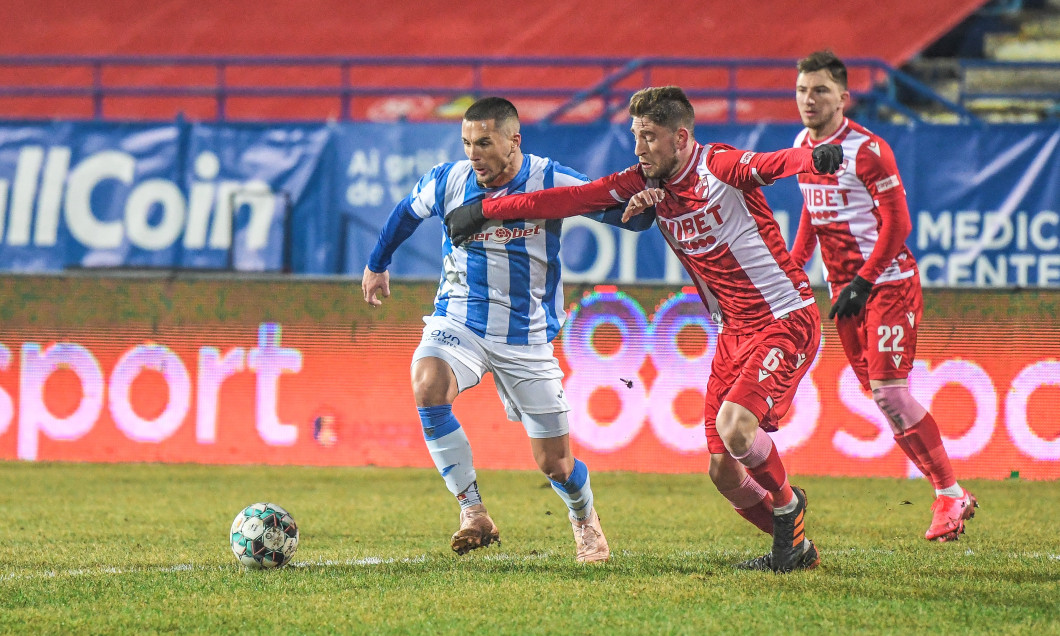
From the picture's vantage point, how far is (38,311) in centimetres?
866

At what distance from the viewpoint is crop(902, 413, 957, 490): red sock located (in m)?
6.08

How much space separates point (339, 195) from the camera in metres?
12.4

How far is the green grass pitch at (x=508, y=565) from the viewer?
4.06 m

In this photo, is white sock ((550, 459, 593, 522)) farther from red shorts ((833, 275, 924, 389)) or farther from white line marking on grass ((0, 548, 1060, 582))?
red shorts ((833, 275, 924, 389))

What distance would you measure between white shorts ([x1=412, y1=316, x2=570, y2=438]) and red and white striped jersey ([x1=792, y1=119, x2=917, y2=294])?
1.36m

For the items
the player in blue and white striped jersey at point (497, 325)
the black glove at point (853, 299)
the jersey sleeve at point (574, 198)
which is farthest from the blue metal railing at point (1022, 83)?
the jersey sleeve at point (574, 198)

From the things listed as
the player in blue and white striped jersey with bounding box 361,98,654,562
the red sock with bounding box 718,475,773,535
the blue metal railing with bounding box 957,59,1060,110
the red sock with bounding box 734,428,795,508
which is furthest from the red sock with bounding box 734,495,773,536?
the blue metal railing with bounding box 957,59,1060,110

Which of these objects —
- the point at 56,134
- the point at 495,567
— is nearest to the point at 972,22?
the point at 56,134

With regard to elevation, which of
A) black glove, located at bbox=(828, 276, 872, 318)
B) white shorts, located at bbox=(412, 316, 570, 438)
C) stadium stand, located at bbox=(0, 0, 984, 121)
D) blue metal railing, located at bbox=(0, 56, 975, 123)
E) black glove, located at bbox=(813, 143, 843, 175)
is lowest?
white shorts, located at bbox=(412, 316, 570, 438)

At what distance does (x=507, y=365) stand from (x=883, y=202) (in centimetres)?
185

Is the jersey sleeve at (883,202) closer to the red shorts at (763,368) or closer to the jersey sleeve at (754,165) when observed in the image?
the red shorts at (763,368)

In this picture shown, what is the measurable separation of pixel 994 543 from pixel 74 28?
17.1m

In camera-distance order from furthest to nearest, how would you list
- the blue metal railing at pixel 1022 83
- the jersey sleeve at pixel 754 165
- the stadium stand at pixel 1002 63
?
the stadium stand at pixel 1002 63 → the blue metal railing at pixel 1022 83 → the jersey sleeve at pixel 754 165

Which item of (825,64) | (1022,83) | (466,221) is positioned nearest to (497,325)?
(466,221)
